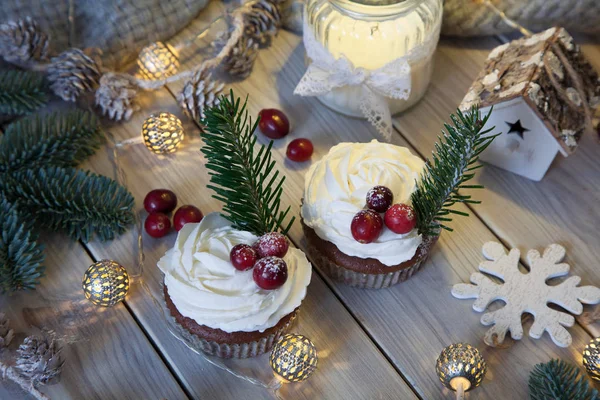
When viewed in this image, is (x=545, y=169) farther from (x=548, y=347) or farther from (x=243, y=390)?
(x=243, y=390)

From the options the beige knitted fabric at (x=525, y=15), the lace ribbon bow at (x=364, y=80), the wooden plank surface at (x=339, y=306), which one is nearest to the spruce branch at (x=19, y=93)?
the wooden plank surface at (x=339, y=306)

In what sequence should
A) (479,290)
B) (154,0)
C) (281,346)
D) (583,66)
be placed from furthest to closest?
(154,0), (583,66), (479,290), (281,346)

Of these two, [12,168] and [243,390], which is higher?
[12,168]

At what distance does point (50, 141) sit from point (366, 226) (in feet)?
1.82

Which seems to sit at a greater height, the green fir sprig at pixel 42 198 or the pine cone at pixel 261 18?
the pine cone at pixel 261 18

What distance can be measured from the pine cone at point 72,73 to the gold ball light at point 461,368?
778 millimetres

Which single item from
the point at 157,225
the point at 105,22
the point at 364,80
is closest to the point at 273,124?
the point at 364,80

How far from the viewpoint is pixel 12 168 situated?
3.70 ft

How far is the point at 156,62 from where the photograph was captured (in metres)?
1.31

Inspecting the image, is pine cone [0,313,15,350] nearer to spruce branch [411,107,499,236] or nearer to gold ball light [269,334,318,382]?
gold ball light [269,334,318,382]

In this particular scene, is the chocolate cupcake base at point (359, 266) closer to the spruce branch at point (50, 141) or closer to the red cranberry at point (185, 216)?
the red cranberry at point (185, 216)

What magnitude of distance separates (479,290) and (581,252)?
200mm

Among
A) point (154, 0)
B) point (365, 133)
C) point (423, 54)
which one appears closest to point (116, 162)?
point (154, 0)

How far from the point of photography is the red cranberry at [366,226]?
38.2 inches
